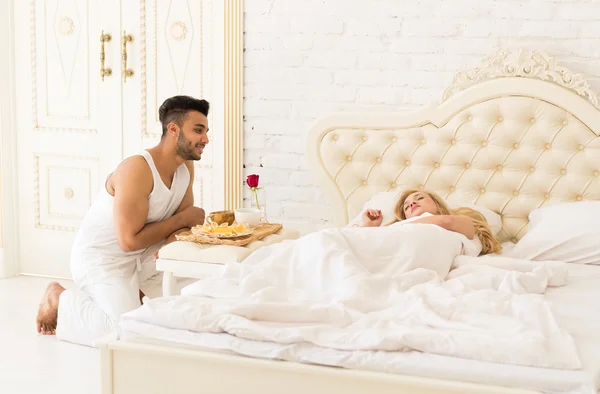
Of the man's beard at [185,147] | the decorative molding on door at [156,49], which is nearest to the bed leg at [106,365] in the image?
the man's beard at [185,147]

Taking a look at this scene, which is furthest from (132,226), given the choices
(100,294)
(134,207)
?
(100,294)

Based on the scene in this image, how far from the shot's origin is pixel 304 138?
403 centimetres

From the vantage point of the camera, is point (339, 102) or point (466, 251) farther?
point (339, 102)

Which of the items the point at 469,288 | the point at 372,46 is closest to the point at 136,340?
the point at 469,288

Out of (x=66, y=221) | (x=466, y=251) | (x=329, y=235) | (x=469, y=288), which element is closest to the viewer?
(x=469, y=288)

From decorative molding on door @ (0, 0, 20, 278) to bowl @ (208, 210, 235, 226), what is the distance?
1.77 m

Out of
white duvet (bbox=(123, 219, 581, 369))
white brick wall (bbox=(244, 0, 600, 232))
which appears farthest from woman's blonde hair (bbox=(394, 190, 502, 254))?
white brick wall (bbox=(244, 0, 600, 232))

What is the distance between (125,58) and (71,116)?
49cm

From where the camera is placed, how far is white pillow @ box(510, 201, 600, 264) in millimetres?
3312

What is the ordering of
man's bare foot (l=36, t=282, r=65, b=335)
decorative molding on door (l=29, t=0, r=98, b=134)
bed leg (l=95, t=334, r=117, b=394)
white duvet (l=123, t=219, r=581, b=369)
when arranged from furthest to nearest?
1. decorative molding on door (l=29, t=0, r=98, b=134)
2. man's bare foot (l=36, t=282, r=65, b=335)
3. bed leg (l=95, t=334, r=117, b=394)
4. white duvet (l=123, t=219, r=581, b=369)

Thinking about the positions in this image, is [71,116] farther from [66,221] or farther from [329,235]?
[329,235]

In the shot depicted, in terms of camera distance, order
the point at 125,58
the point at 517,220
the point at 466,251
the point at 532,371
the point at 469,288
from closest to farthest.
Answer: the point at 532,371, the point at 469,288, the point at 466,251, the point at 517,220, the point at 125,58

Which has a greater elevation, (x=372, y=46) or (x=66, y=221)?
(x=372, y=46)

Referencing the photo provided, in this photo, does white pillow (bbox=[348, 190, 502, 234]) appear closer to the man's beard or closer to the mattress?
the man's beard
